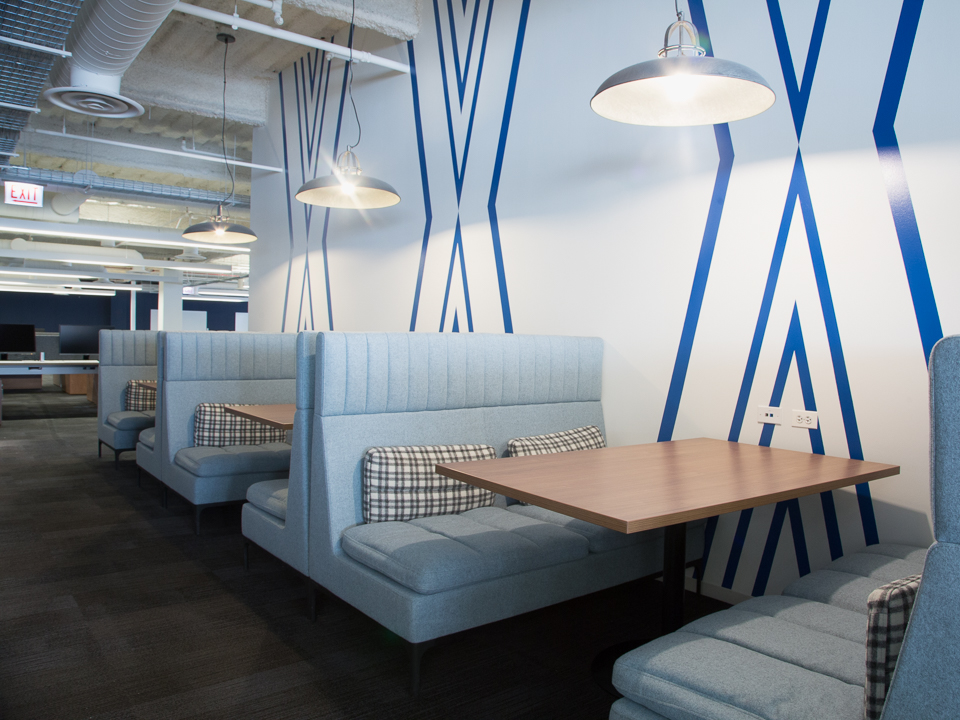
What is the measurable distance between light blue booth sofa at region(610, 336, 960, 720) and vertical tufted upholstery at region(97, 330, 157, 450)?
19.5 ft

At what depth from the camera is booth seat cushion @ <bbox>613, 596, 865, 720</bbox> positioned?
1389 millimetres

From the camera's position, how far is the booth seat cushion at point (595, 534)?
108 inches

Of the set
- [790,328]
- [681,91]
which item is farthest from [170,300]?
[681,91]

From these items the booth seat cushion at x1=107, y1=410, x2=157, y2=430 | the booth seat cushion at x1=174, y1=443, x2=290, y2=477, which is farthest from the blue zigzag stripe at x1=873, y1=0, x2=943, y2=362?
the booth seat cushion at x1=107, y1=410, x2=157, y2=430

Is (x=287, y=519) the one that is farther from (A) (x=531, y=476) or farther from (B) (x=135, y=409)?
(B) (x=135, y=409)

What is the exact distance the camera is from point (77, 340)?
11.2 meters

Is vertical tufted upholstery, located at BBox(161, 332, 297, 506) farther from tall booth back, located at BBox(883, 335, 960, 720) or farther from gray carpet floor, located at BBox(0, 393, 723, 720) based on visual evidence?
tall booth back, located at BBox(883, 335, 960, 720)

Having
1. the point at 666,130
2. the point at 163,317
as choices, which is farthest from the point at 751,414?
the point at 163,317

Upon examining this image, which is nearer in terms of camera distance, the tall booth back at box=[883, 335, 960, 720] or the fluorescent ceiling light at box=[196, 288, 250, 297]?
the tall booth back at box=[883, 335, 960, 720]

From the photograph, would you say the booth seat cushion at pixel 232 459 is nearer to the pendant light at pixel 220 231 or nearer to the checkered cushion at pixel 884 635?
the pendant light at pixel 220 231

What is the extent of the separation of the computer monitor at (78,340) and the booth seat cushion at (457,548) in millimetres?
10385

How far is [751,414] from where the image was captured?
3.10 meters

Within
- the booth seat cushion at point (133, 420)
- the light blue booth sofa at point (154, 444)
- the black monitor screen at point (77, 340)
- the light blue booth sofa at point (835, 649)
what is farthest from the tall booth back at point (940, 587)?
the black monitor screen at point (77, 340)

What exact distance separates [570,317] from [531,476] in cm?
201
